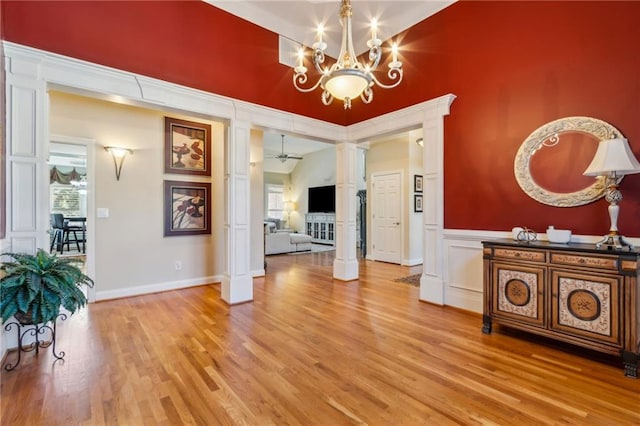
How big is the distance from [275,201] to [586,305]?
1072 cm

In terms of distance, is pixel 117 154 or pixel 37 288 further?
pixel 117 154

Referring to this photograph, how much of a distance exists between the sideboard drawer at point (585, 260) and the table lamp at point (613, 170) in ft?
0.44

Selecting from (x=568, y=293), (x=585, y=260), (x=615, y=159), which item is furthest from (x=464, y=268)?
(x=615, y=159)

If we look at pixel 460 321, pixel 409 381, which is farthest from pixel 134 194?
pixel 460 321

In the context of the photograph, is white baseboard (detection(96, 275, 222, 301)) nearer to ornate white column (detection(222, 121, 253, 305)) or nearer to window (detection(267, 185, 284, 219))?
ornate white column (detection(222, 121, 253, 305))

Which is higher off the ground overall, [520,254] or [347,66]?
[347,66]

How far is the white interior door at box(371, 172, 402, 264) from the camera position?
6688mm

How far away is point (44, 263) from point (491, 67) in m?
4.70

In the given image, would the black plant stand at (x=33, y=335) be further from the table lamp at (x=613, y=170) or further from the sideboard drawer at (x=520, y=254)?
the table lamp at (x=613, y=170)

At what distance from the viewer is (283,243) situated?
8.01 m

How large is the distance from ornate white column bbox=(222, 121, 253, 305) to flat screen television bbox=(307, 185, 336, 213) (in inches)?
256

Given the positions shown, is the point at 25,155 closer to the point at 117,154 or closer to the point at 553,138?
the point at 117,154

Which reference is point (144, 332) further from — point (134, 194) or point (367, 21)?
point (367, 21)

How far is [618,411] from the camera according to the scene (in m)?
1.77
